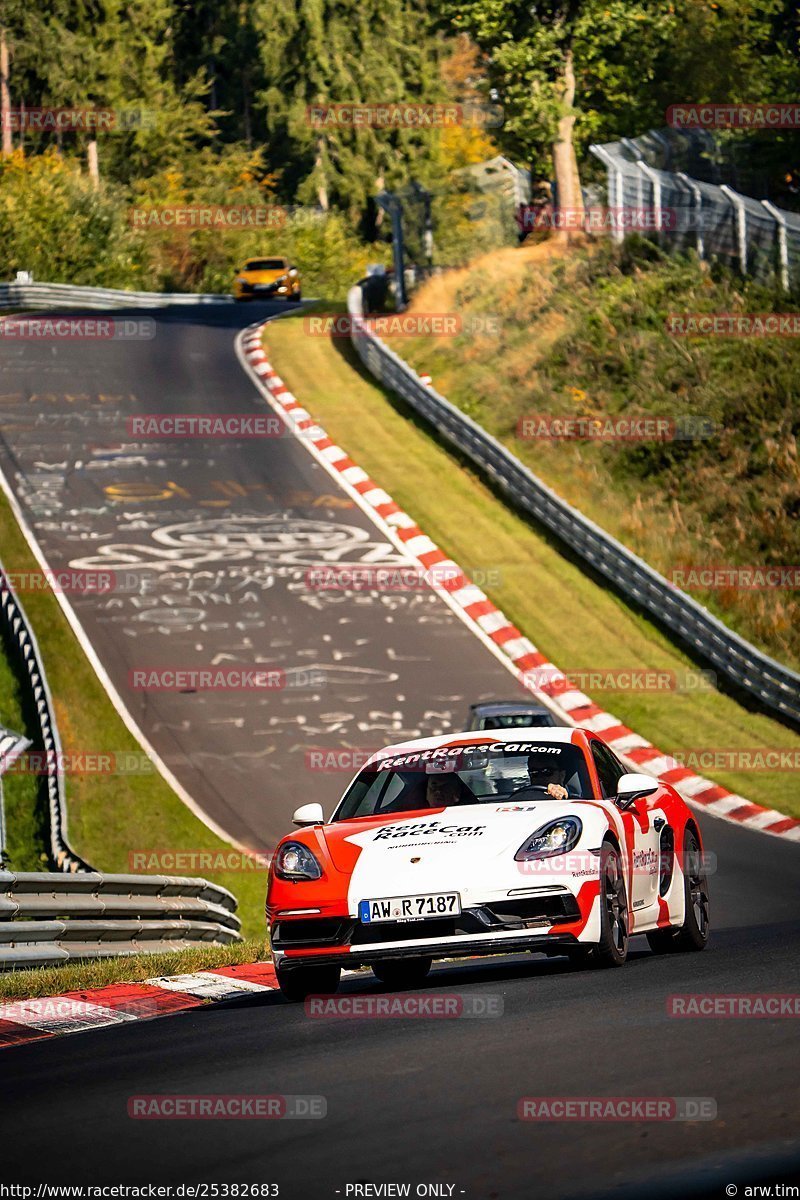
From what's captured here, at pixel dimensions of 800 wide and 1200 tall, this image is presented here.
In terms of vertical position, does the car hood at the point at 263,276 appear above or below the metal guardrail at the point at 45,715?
above

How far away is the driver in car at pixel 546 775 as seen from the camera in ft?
31.7

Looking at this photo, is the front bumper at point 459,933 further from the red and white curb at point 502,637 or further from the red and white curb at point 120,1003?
the red and white curb at point 502,637

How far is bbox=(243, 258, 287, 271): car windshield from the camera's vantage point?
188ft

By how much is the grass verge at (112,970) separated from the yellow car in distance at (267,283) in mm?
45806

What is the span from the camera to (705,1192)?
462 cm

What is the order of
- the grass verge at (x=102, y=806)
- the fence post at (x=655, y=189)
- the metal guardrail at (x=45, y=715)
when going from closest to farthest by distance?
the grass verge at (x=102, y=806), the metal guardrail at (x=45, y=715), the fence post at (x=655, y=189)

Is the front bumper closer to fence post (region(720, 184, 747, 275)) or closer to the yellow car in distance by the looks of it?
fence post (region(720, 184, 747, 275))

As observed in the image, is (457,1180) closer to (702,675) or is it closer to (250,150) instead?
(702,675)

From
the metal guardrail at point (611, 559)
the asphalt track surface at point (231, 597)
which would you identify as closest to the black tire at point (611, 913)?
the asphalt track surface at point (231, 597)

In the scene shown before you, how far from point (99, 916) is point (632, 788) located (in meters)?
4.51

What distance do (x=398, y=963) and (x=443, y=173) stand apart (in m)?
83.2

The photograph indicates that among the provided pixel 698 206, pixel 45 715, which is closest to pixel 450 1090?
pixel 45 715

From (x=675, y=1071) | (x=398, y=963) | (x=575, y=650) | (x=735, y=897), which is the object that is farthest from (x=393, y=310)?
(x=675, y=1071)

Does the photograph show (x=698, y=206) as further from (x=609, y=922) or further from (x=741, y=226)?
(x=609, y=922)
